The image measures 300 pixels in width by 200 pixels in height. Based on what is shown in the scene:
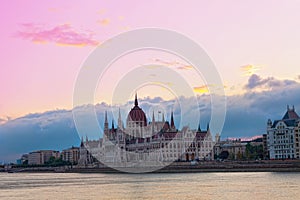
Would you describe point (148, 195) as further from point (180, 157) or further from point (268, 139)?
point (180, 157)

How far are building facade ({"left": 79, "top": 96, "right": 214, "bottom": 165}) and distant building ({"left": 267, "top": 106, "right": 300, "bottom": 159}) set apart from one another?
27.5 metres

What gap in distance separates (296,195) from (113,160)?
118 metres

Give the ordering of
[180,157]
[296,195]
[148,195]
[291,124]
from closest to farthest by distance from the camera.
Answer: [296,195]
[148,195]
[291,124]
[180,157]

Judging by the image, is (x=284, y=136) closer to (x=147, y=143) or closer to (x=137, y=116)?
(x=147, y=143)

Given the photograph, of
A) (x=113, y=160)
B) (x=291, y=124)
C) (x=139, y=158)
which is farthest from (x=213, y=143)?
(x=291, y=124)

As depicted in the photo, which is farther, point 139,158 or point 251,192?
point 139,158

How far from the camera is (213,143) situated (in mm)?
143500

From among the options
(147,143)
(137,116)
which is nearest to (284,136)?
(147,143)

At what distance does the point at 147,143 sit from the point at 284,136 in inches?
1798

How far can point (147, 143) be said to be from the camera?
14312 centimetres

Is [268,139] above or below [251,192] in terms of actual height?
above

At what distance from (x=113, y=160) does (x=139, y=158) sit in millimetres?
16400

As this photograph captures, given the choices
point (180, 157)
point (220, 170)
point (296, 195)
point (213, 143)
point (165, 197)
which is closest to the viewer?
point (296, 195)

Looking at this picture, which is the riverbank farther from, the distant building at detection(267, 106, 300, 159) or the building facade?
the building facade
